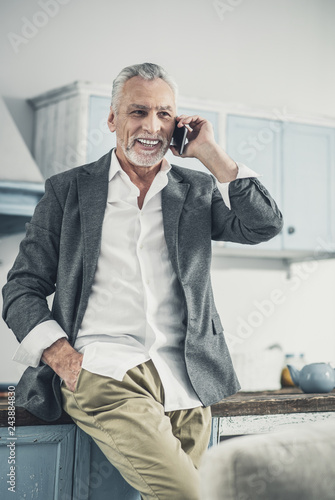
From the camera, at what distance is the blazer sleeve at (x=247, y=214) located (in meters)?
1.57

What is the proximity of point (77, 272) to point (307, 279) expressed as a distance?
241 cm

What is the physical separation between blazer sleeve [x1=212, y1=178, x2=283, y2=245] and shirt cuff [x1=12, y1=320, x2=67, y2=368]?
0.55 metres

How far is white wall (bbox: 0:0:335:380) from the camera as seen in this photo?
3.18 meters

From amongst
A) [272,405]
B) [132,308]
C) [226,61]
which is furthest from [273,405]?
[226,61]

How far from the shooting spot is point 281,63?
148 inches

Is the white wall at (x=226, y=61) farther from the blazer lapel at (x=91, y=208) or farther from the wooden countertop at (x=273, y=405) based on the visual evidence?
the blazer lapel at (x=91, y=208)

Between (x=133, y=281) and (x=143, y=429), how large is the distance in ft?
1.29

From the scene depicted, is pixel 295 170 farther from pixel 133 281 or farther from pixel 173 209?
pixel 133 281

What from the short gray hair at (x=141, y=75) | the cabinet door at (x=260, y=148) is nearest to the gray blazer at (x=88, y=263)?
the short gray hair at (x=141, y=75)

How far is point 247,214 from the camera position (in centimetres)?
158

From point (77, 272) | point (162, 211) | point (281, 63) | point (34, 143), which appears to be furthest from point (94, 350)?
point (281, 63)

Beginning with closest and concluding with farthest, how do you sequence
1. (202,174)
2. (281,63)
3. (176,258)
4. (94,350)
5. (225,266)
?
(94,350)
(176,258)
(202,174)
(225,266)
(281,63)

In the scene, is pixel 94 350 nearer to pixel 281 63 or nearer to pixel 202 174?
pixel 202 174

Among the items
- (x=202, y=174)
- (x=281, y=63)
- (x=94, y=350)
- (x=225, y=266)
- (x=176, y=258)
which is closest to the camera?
(x=94, y=350)
